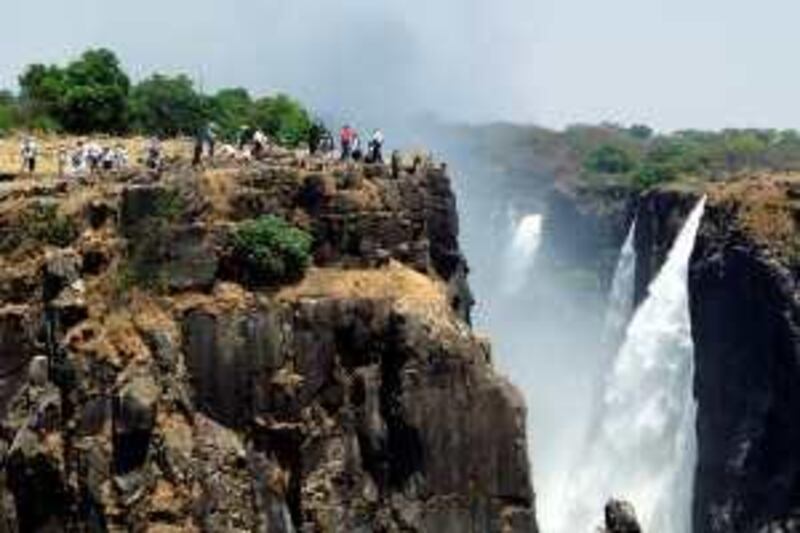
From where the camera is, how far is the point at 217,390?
5694cm

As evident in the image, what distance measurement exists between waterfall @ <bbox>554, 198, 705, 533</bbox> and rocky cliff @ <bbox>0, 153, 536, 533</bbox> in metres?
82.5

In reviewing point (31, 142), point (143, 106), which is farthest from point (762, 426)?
point (31, 142)

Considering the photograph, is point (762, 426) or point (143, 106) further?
point (762, 426)

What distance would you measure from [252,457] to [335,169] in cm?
876

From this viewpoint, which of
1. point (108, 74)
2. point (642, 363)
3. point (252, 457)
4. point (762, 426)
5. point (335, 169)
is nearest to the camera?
point (252, 457)

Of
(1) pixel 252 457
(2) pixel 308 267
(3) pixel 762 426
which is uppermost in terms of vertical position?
Result: (2) pixel 308 267

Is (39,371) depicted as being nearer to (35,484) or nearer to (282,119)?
(35,484)

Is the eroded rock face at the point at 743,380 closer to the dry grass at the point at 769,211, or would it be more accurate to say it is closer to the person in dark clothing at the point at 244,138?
the dry grass at the point at 769,211

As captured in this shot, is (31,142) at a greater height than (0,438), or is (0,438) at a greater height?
(31,142)

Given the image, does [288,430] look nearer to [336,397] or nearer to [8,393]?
[336,397]

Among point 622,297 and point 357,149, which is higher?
point 357,149

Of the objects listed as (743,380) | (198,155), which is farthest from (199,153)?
(743,380)

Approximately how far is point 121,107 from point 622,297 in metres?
81.6

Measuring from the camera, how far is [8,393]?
57344mm
